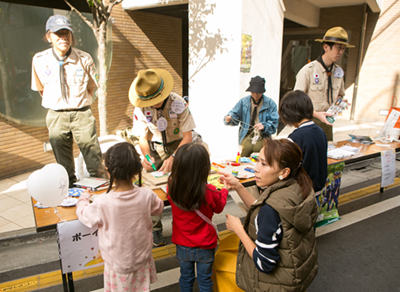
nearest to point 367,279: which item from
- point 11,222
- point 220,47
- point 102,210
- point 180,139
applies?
point 180,139

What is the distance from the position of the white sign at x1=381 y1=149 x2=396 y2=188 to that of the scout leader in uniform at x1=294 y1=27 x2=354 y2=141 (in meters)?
0.93

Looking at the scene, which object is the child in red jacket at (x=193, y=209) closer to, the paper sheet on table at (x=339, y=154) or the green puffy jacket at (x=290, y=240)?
the green puffy jacket at (x=290, y=240)

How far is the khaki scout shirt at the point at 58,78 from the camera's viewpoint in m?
3.63

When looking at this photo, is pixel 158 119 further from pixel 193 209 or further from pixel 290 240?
pixel 290 240

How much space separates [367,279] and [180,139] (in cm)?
227

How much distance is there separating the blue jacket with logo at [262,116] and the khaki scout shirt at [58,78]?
6.40ft

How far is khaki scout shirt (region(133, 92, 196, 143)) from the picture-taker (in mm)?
3244

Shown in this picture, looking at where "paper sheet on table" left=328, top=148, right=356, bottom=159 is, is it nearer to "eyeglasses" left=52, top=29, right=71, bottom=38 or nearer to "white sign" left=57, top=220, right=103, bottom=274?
"white sign" left=57, top=220, right=103, bottom=274

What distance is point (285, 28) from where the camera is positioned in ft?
41.1

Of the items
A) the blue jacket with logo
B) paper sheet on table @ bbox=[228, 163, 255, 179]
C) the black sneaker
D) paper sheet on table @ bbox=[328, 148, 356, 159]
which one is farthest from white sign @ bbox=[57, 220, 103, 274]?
paper sheet on table @ bbox=[328, 148, 356, 159]

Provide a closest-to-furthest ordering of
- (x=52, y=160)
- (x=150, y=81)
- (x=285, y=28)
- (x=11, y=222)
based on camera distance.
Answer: (x=150, y=81) < (x=11, y=222) < (x=52, y=160) < (x=285, y=28)

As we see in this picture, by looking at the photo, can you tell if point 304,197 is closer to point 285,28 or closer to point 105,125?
point 105,125

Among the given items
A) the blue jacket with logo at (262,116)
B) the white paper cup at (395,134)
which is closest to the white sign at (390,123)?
the white paper cup at (395,134)

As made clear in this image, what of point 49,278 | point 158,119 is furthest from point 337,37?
point 49,278
